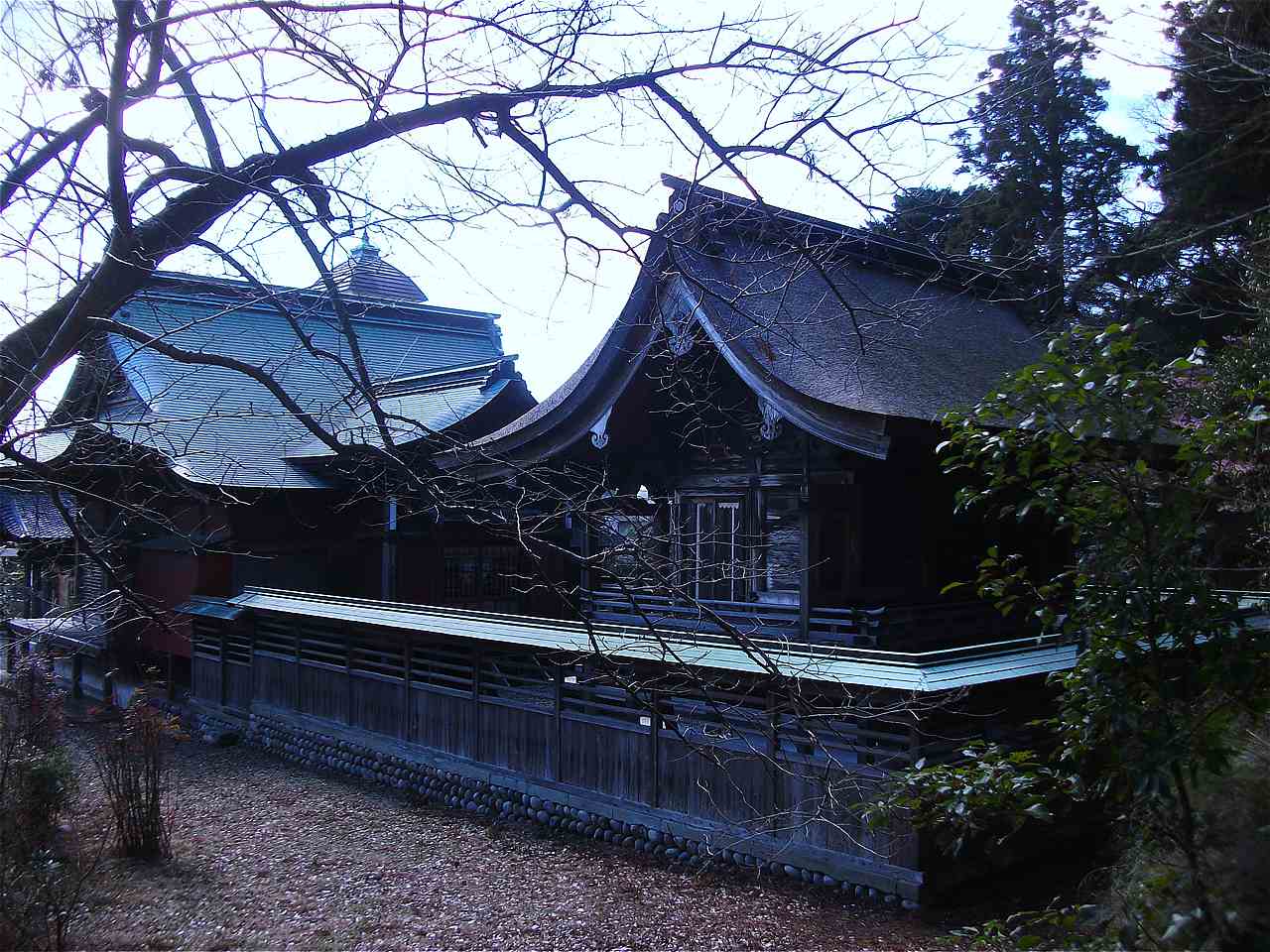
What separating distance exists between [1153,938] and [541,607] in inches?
506

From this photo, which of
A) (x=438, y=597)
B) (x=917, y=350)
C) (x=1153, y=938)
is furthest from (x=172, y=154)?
(x=438, y=597)

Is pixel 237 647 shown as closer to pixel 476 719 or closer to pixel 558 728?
A: pixel 476 719

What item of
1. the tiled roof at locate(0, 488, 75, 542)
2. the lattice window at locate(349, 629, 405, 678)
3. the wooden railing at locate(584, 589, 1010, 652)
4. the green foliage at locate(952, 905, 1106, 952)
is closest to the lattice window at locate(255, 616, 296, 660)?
the lattice window at locate(349, 629, 405, 678)

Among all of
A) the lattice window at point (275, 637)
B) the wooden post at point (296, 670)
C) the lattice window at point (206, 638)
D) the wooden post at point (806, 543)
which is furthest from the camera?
the lattice window at point (206, 638)

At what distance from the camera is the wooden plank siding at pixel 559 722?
6938mm

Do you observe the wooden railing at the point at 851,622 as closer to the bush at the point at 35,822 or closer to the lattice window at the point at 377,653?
the lattice window at the point at 377,653

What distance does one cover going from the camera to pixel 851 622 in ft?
28.7

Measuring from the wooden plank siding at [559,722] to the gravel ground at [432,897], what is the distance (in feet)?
1.90

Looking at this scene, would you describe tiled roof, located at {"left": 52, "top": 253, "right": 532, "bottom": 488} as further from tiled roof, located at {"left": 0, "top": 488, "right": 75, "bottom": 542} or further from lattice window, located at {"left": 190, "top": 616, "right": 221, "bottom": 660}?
lattice window, located at {"left": 190, "top": 616, "right": 221, "bottom": 660}

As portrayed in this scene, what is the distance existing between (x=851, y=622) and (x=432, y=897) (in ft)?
14.6

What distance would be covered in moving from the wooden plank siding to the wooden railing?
807 millimetres

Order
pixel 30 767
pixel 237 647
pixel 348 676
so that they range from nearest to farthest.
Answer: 1. pixel 30 767
2. pixel 348 676
3. pixel 237 647

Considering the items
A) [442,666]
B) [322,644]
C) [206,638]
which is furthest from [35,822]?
[206,638]

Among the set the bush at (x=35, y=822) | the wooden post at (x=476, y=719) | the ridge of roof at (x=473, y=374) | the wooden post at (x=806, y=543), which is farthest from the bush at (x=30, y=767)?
the ridge of roof at (x=473, y=374)
